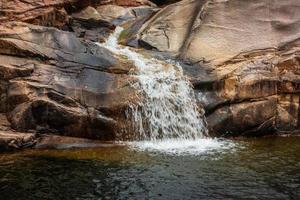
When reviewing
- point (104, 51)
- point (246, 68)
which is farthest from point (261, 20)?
point (104, 51)

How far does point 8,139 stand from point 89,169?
14.3 ft

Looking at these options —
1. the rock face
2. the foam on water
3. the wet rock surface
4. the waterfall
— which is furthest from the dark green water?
the rock face

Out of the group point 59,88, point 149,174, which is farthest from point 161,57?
point 149,174

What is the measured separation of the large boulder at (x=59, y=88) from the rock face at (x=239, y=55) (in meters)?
3.91

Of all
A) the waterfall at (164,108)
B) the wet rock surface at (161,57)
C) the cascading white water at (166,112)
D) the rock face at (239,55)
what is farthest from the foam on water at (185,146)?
the rock face at (239,55)

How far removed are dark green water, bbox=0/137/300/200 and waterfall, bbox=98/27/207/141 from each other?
2002mm

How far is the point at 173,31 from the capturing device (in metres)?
24.0

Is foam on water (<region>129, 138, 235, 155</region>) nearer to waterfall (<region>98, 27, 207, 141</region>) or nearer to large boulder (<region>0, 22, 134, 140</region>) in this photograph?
waterfall (<region>98, 27, 207, 141</region>)

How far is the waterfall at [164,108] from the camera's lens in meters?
19.2

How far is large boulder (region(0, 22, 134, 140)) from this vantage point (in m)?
18.1

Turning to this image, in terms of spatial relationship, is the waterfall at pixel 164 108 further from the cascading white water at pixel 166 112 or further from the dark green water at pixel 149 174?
the dark green water at pixel 149 174

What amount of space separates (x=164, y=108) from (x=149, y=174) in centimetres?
620

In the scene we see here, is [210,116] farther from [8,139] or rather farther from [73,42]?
[8,139]

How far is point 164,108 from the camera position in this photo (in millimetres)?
19797
